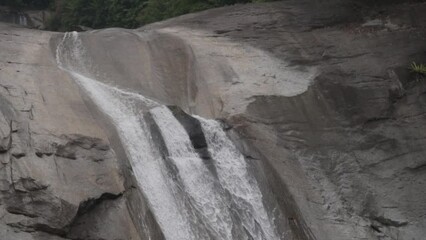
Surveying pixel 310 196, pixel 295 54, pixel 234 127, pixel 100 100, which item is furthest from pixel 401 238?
pixel 100 100

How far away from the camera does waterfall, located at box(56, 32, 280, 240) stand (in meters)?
11.1

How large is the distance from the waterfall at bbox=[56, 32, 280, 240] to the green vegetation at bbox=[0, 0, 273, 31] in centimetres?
1227

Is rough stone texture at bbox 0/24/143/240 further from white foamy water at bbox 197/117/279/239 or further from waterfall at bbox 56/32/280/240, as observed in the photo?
white foamy water at bbox 197/117/279/239

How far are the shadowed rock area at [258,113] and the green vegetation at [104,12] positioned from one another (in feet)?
30.5

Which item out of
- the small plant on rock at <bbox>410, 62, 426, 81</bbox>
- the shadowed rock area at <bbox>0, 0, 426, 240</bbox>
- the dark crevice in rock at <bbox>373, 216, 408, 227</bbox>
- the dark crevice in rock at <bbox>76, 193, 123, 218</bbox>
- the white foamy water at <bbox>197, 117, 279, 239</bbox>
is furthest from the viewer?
the small plant on rock at <bbox>410, 62, 426, 81</bbox>

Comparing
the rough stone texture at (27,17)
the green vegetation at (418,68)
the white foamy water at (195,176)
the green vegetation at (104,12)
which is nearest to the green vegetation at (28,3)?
the green vegetation at (104,12)

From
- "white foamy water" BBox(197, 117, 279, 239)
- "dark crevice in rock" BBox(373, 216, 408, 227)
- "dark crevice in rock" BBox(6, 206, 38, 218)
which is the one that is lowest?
"dark crevice in rock" BBox(373, 216, 408, 227)

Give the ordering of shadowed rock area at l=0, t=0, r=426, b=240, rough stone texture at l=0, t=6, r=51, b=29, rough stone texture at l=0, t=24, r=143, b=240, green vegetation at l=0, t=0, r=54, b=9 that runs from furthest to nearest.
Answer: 1. green vegetation at l=0, t=0, r=54, b=9
2. rough stone texture at l=0, t=6, r=51, b=29
3. shadowed rock area at l=0, t=0, r=426, b=240
4. rough stone texture at l=0, t=24, r=143, b=240

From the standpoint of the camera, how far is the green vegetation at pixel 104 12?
1053 inches

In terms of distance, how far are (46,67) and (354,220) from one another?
760cm

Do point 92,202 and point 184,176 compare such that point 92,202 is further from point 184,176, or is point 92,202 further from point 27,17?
point 27,17

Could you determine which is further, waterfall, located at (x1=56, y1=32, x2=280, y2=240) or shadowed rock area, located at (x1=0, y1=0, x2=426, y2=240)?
waterfall, located at (x1=56, y1=32, x2=280, y2=240)

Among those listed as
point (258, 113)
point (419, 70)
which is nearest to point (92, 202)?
point (258, 113)

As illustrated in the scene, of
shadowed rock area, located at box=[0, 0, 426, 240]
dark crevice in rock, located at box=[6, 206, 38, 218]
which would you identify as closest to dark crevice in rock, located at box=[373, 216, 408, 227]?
shadowed rock area, located at box=[0, 0, 426, 240]
